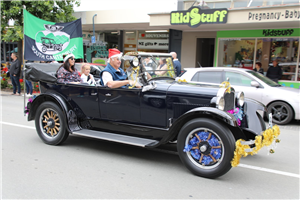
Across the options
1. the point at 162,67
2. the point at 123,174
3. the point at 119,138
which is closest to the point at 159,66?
the point at 162,67

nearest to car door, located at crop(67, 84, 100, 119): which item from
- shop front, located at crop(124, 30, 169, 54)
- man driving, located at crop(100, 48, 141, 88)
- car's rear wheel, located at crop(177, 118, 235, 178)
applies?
man driving, located at crop(100, 48, 141, 88)

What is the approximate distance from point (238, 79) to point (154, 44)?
996 cm

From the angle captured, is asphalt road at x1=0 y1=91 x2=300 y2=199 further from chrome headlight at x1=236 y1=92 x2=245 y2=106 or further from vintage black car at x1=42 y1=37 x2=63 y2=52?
vintage black car at x1=42 y1=37 x2=63 y2=52

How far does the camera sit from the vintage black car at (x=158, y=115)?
12.4ft

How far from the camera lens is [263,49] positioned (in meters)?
13.1

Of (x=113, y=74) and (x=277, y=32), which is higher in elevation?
(x=277, y=32)

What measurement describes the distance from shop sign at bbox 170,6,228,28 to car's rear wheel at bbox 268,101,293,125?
5012 millimetres

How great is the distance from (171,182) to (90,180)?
3.78 feet

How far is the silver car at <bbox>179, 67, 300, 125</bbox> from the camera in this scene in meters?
7.72

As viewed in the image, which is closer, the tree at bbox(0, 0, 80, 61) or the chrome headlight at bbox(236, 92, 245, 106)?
the chrome headlight at bbox(236, 92, 245, 106)

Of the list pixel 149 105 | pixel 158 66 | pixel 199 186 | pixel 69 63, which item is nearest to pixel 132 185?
pixel 199 186

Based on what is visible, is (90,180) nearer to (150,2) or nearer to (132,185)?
(132,185)

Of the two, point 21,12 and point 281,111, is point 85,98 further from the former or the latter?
point 21,12

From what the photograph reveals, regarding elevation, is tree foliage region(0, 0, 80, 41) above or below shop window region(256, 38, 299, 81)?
above
